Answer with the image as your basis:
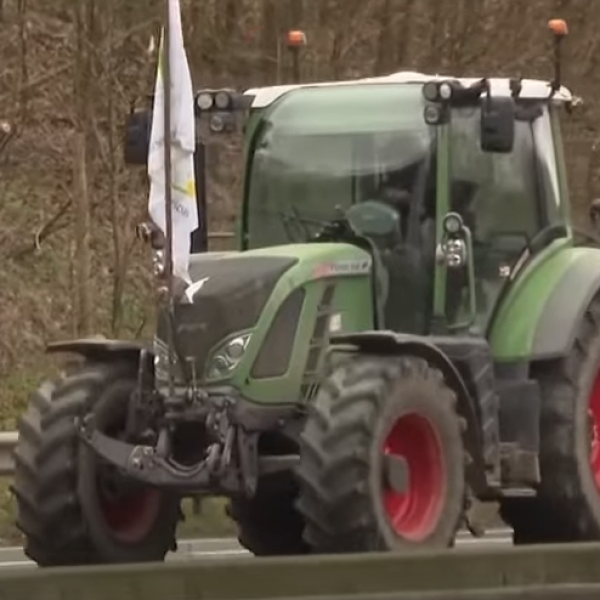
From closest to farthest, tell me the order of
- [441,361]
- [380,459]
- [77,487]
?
1. [380,459]
2. [77,487]
3. [441,361]

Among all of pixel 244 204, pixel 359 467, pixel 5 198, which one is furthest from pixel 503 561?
pixel 5 198

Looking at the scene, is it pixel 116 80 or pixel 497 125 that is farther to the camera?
pixel 116 80

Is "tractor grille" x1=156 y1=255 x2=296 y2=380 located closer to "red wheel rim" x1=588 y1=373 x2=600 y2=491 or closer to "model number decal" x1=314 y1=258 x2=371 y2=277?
"model number decal" x1=314 y1=258 x2=371 y2=277

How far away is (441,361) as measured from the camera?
10.3m

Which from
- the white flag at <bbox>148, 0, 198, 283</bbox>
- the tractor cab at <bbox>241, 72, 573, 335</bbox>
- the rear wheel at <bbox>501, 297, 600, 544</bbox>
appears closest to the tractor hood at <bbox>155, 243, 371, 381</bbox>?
the white flag at <bbox>148, 0, 198, 283</bbox>

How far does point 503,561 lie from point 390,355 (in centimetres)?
263

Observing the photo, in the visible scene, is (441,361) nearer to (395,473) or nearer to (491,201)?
(395,473)

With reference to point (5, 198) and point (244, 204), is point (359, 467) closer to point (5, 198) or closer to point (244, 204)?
point (244, 204)

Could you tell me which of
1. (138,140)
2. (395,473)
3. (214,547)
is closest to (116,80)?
(214,547)

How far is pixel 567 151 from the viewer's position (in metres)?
23.0

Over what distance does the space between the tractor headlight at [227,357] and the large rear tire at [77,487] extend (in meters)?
0.47

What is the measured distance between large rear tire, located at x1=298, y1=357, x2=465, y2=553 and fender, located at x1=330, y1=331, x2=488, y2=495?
7 cm

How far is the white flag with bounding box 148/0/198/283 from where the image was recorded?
10086 millimetres

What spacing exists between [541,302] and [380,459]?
182 centimetres
